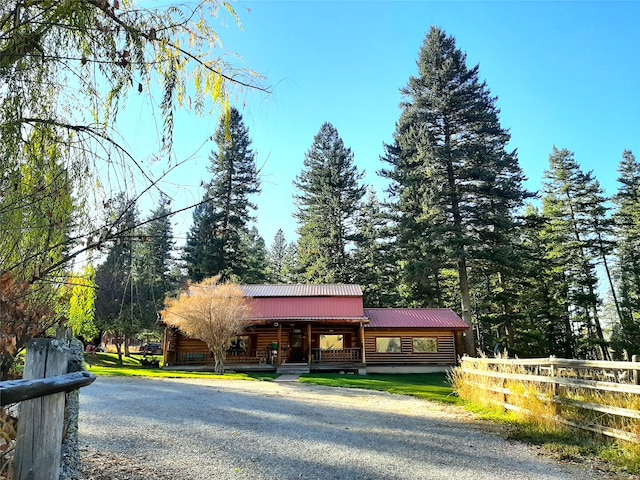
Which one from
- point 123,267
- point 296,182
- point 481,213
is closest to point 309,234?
point 296,182

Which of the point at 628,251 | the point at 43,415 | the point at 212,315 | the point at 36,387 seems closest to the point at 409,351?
the point at 212,315

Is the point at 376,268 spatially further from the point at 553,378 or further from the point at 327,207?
the point at 553,378

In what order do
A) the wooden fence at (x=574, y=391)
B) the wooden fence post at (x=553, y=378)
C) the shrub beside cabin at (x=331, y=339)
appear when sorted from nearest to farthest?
the wooden fence at (x=574, y=391) → the wooden fence post at (x=553, y=378) → the shrub beside cabin at (x=331, y=339)

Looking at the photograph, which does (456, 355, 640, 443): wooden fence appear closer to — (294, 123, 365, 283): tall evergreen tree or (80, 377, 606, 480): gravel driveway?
(80, 377, 606, 480): gravel driveway

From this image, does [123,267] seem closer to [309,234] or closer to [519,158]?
[519,158]

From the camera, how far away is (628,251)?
31625mm

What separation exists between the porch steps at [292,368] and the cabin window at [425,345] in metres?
6.07

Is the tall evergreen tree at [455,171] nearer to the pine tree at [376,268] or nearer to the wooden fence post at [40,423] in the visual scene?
the pine tree at [376,268]

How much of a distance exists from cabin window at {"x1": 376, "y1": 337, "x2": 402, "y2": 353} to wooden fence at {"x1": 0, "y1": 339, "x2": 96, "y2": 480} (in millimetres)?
21288

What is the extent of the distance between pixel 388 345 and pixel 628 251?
75.0 feet

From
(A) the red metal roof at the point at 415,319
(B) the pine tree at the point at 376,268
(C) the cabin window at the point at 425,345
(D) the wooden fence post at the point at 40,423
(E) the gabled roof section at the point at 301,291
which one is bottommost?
(C) the cabin window at the point at 425,345

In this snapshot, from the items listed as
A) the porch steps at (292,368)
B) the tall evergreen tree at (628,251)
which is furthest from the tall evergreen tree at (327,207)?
the tall evergreen tree at (628,251)

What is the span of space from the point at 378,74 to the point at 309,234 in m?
28.7

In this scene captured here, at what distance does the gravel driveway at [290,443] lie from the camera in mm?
4535
